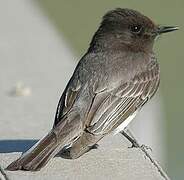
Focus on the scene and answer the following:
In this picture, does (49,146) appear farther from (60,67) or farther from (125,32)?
(60,67)

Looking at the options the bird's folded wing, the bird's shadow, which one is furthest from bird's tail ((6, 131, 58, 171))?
the bird's shadow

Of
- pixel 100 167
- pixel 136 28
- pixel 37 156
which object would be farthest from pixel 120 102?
pixel 37 156

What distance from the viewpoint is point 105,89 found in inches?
248

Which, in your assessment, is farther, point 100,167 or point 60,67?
point 60,67

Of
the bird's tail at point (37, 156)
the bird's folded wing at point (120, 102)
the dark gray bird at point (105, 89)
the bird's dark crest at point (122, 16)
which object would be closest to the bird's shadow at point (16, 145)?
the dark gray bird at point (105, 89)

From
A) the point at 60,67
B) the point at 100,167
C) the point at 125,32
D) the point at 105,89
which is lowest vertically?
the point at 60,67

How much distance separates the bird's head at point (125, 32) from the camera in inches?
264

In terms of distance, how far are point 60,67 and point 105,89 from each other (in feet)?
5.36

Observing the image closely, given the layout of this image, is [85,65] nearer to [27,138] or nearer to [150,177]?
[27,138]

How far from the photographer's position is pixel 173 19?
13.5 metres

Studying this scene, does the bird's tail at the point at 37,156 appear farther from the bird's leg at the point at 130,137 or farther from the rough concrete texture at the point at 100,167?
the bird's leg at the point at 130,137

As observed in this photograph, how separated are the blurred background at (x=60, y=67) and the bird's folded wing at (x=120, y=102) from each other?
0.61 m

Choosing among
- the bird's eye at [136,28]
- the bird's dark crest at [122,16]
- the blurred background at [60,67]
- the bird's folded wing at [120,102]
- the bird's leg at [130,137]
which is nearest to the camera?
the bird's folded wing at [120,102]

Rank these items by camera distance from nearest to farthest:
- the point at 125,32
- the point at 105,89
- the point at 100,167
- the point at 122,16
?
the point at 100,167 < the point at 105,89 < the point at 122,16 < the point at 125,32
